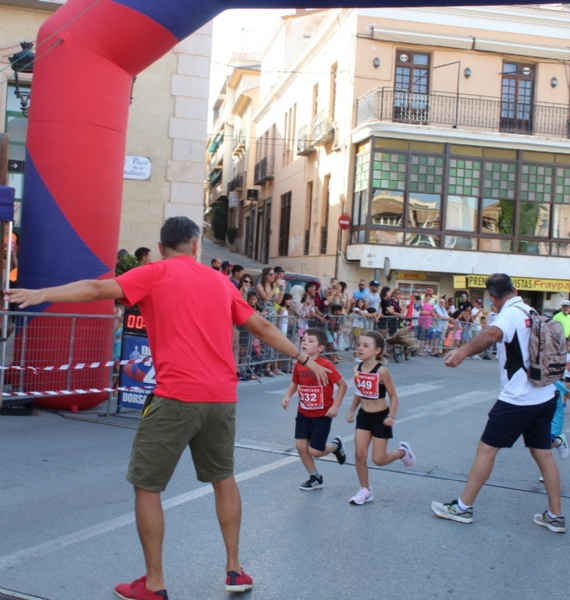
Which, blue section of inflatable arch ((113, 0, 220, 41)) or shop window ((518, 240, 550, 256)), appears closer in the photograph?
blue section of inflatable arch ((113, 0, 220, 41))

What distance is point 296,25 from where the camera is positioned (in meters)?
37.4

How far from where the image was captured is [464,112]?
26125 mm

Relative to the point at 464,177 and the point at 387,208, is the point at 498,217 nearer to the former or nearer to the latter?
the point at 464,177

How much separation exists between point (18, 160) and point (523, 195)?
1790 centimetres

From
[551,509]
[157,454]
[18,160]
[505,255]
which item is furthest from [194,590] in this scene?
[505,255]

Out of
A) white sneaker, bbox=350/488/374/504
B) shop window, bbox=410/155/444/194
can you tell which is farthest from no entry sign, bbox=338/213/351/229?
white sneaker, bbox=350/488/374/504

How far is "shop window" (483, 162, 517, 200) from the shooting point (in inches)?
1024

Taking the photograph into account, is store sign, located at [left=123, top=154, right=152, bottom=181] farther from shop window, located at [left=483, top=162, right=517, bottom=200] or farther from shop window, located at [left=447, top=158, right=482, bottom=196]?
shop window, located at [left=483, top=162, right=517, bottom=200]

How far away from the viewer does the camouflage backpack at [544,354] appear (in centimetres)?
532

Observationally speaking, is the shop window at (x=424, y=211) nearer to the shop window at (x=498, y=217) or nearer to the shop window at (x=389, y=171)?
the shop window at (x=389, y=171)

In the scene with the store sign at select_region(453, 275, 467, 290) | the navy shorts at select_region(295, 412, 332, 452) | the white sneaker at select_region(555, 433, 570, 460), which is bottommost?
the white sneaker at select_region(555, 433, 570, 460)

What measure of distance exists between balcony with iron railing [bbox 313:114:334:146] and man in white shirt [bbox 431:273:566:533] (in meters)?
23.1

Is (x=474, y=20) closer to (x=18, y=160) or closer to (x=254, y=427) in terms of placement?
(x=18, y=160)

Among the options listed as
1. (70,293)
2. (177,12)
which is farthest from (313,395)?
(177,12)
